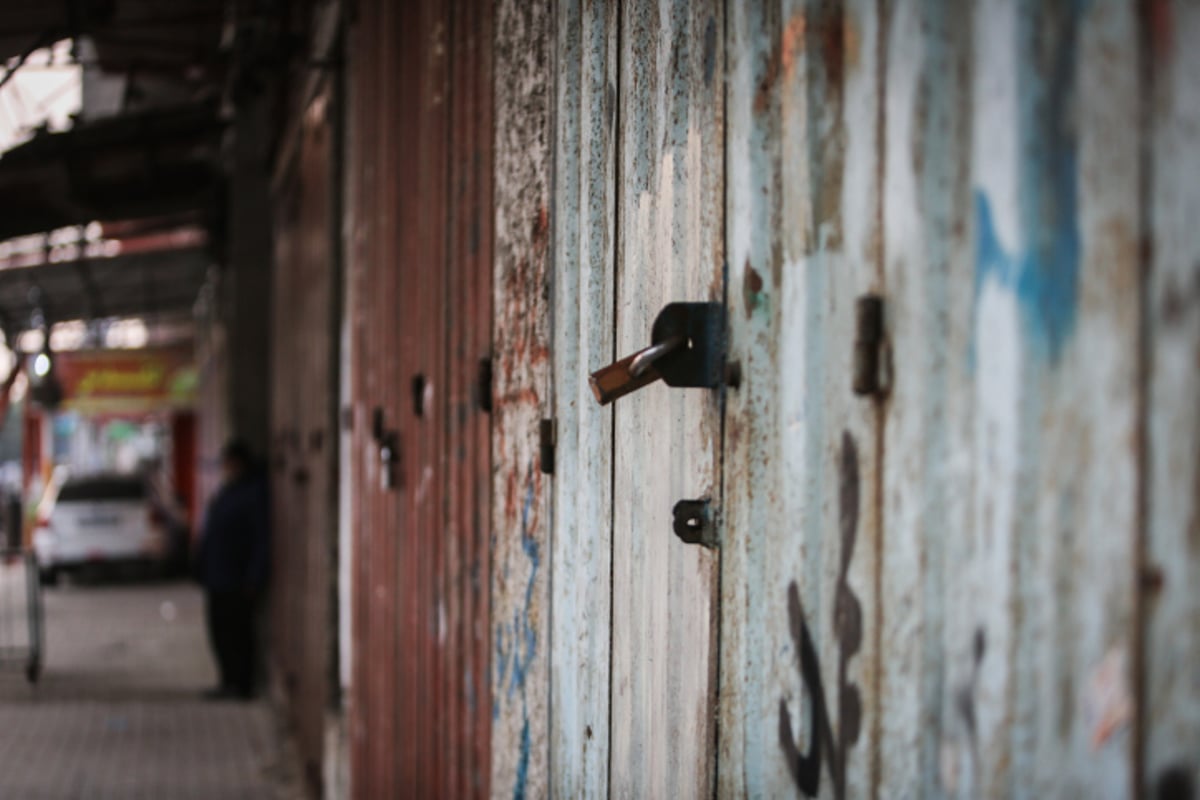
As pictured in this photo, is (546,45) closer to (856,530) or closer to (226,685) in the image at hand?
(856,530)

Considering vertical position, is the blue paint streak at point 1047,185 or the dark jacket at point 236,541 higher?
the blue paint streak at point 1047,185

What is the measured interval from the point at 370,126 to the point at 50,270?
46.5ft

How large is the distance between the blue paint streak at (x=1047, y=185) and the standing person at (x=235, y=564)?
918cm

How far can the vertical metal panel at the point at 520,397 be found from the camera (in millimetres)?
2613

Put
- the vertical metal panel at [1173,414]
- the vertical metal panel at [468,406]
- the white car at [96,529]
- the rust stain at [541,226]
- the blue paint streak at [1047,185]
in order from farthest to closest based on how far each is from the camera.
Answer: the white car at [96,529]
the vertical metal panel at [468,406]
the rust stain at [541,226]
the blue paint streak at [1047,185]
the vertical metal panel at [1173,414]

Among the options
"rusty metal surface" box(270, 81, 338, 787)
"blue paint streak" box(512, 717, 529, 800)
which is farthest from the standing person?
"blue paint streak" box(512, 717, 529, 800)

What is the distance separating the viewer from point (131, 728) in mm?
8477

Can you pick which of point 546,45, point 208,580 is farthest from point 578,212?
point 208,580

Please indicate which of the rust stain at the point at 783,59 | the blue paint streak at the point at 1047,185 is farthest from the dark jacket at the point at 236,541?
the blue paint streak at the point at 1047,185

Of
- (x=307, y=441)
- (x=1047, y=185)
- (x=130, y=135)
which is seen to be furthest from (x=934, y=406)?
(x=130, y=135)

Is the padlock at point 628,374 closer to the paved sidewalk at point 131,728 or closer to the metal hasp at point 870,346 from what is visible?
the metal hasp at point 870,346

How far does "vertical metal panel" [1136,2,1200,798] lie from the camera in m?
0.94

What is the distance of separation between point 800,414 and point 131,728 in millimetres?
8140

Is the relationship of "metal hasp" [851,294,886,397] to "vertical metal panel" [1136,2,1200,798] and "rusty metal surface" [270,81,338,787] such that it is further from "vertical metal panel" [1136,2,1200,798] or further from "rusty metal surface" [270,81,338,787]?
"rusty metal surface" [270,81,338,787]
